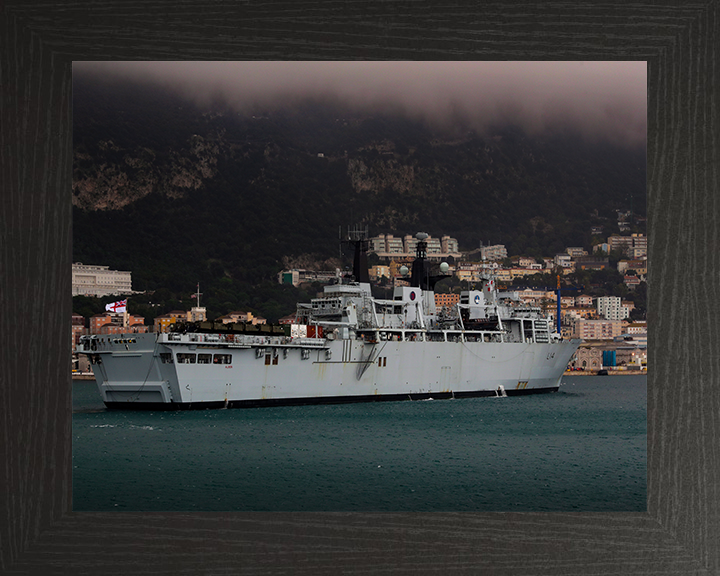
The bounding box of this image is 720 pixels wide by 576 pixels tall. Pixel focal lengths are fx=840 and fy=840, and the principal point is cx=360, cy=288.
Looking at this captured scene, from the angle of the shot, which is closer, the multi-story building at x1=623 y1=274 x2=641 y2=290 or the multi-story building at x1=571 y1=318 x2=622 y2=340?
the multi-story building at x1=623 y1=274 x2=641 y2=290

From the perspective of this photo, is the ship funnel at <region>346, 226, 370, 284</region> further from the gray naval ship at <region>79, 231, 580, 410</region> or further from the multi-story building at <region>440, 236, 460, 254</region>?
the multi-story building at <region>440, 236, 460, 254</region>

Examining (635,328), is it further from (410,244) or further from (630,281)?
(630,281)

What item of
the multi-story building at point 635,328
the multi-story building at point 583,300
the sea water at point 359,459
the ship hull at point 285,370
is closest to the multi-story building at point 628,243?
the sea water at point 359,459

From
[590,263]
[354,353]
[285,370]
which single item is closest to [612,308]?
[590,263]

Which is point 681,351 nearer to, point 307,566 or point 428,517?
point 428,517

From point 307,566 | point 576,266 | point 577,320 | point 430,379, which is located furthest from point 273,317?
point 307,566

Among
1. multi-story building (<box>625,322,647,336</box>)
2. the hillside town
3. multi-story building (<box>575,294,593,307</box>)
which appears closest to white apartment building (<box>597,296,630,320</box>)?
the hillside town
